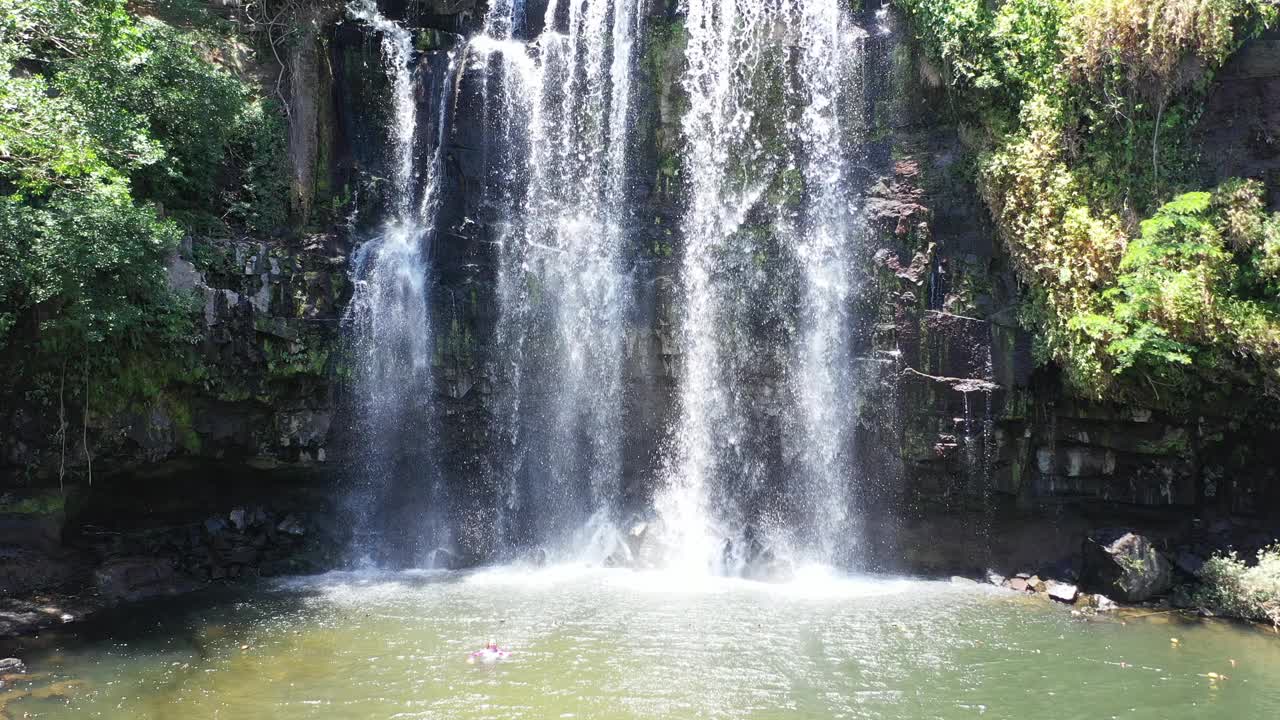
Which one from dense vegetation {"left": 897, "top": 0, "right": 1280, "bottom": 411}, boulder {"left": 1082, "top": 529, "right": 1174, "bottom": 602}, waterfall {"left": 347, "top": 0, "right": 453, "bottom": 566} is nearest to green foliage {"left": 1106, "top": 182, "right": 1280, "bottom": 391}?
dense vegetation {"left": 897, "top": 0, "right": 1280, "bottom": 411}

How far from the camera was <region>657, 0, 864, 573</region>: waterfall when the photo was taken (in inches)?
617

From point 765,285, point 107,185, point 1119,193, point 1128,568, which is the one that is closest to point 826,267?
point 765,285

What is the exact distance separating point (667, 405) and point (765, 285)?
9.59 ft

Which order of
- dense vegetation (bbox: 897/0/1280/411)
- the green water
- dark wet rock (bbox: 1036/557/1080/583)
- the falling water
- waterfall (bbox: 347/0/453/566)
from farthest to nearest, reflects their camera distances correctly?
waterfall (bbox: 347/0/453/566) → the falling water → dark wet rock (bbox: 1036/557/1080/583) → dense vegetation (bbox: 897/0/1280/411) → the green water

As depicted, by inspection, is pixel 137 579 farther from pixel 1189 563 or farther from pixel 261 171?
pixel 1189 563

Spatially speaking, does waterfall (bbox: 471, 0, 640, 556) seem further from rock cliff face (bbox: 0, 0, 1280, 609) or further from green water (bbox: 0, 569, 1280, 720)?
green water (bbox: 0, 569, 1280, 720)

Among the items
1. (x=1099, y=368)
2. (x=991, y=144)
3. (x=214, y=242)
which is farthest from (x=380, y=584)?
(x=991, y=144)

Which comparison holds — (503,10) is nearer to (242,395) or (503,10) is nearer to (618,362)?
(618,362)

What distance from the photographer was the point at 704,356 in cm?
1634

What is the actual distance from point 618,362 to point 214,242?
7490 mm

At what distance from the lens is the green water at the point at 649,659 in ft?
29.0

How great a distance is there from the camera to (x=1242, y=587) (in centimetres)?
1206

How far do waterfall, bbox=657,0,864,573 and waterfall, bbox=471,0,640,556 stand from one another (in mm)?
1371

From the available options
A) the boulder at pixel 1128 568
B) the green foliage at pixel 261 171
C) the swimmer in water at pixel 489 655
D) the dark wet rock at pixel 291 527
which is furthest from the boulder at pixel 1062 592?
the green foliage at pixel 261 171
